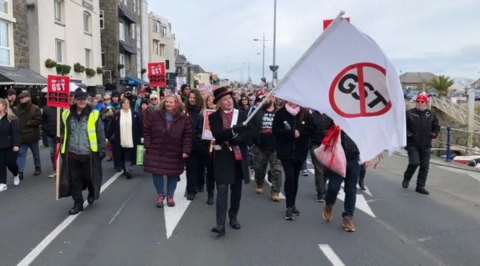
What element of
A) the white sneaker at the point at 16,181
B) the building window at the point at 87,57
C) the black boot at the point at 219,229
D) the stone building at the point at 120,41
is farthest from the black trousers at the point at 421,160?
the stone building at the point at 120,41

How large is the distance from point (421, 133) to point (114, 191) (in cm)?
573

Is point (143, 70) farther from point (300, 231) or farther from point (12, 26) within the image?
point (300, 231)

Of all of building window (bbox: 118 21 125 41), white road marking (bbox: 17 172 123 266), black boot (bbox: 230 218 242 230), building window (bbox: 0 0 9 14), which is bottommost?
white road marking (bbox: 17 172 123 266)

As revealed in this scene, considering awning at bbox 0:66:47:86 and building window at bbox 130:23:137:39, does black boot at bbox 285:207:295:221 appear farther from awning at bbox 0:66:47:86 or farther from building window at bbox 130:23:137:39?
building window at bbox 130:23:137:39

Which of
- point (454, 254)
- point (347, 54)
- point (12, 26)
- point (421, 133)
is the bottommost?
point (454, 254)

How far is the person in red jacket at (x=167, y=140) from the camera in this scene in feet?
21.8

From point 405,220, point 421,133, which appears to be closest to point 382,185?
point 421,133

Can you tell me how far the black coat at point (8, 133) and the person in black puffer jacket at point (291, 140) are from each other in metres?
5.02

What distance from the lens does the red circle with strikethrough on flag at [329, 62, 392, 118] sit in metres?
4.34

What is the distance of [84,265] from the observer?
4.49 meters

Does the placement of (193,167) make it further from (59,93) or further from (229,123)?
(59,93)

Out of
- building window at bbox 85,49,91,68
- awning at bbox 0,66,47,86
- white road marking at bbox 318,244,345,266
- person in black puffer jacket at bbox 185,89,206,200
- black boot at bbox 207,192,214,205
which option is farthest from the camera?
building window at bbox 85,49,91,68

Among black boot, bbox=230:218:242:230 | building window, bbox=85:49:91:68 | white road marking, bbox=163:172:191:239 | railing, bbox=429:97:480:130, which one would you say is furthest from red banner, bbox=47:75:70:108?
railing, bbox=429:97:480:130

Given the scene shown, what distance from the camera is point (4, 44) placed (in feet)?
65.6
